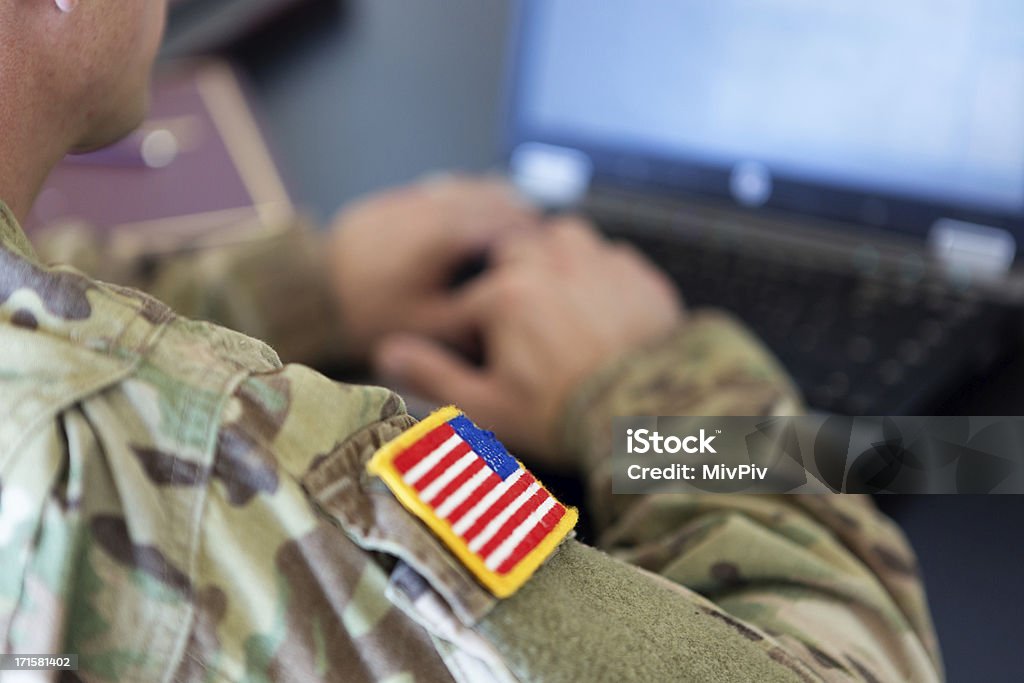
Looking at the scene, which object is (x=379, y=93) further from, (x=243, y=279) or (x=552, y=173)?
(x=243, y=279)

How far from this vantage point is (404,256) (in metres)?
0.77

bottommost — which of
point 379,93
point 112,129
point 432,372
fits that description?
point 432,372

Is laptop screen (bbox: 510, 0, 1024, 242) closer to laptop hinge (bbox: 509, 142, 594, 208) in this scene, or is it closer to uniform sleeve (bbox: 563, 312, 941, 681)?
laptop hinge (bbox: 509, 142, 594, 208)

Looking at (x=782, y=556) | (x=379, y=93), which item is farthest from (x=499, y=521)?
(x=379, y=93)

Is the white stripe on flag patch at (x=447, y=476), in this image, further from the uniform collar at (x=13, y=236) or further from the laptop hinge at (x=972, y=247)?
the laptop hinge at (x=972, y=247)

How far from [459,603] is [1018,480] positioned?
404 mm

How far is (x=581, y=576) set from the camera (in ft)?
1.05

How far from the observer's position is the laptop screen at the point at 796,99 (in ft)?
2.29

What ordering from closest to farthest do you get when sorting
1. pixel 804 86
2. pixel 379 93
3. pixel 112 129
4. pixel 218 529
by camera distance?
pixel 218 529 < pixel 112 129 < pixel 804 86 < pixel 379 93

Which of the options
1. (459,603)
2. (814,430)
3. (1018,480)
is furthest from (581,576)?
(1018,480)

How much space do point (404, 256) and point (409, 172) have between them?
0.18 m

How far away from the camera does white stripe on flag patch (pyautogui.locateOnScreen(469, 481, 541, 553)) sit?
0.30 meters

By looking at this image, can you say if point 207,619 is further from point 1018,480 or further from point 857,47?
point 857,47

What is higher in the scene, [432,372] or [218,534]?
[218,534]
